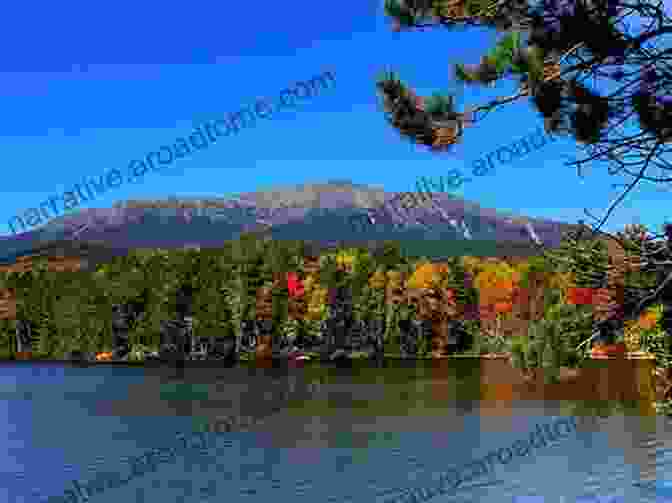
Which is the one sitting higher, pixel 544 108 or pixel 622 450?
pixel 544 108

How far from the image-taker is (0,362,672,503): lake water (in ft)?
87.3

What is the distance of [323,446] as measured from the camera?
1353 inches

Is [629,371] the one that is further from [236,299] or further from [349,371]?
[236,299]

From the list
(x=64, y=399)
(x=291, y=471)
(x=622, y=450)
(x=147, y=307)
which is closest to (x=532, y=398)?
(x=622, y=450)

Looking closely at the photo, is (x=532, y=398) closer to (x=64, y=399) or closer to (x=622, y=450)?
(x=622, y=450)

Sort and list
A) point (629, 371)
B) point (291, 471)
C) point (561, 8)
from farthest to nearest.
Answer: point (629, 371) < point (291, 471) < point (561, 8)

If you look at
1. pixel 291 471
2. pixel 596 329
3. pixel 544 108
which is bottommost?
pixel 291 471

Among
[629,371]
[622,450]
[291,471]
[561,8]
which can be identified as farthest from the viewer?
[629,371]

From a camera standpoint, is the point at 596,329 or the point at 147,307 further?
the point at 147,307

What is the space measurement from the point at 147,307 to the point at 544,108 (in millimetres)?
103994

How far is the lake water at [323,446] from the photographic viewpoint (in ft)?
87.3

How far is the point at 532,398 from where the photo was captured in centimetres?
4972

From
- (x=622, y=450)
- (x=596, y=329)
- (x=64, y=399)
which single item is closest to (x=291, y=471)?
(x=622, y=450)

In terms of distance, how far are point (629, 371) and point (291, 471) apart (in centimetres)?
4782
